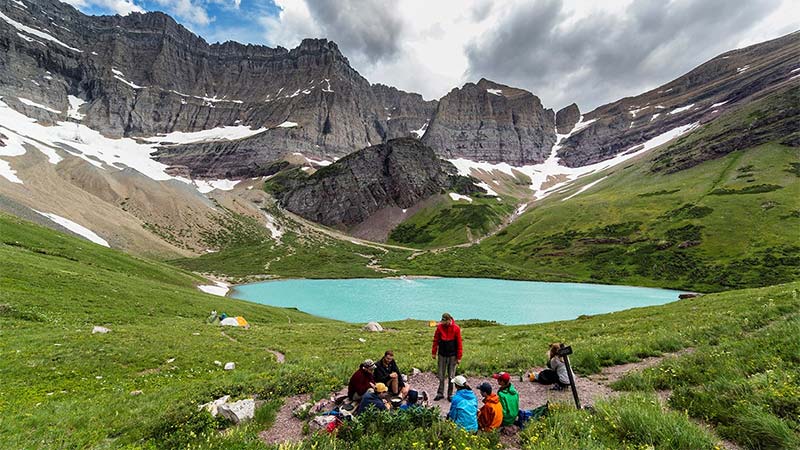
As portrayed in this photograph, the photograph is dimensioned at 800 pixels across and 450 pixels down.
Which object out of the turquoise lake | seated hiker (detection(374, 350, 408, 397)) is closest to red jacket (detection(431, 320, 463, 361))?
seated hiker (detection(374, 350, 408, 397))

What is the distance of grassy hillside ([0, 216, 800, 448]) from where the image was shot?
8961mm

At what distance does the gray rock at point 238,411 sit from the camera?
10828mm

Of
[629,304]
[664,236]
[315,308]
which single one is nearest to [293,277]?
[315,308]

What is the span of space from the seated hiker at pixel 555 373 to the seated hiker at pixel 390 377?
229 inches

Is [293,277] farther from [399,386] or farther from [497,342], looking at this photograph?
[399,386]

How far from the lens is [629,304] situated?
81500 millimetres

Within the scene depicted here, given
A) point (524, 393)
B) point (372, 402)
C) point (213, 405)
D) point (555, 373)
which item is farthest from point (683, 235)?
point (213, 405)

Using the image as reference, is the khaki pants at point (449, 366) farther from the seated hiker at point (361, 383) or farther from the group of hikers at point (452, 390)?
the seated hiker at point (361, 383)

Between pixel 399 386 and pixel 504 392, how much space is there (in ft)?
13.6

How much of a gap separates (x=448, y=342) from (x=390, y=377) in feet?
9.73

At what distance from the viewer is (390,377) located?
40.8 ft

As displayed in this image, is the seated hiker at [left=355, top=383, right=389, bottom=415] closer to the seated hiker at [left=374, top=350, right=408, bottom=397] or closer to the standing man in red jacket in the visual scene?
the seated hiker at [left=374, top=350, right=408, bottom=397]

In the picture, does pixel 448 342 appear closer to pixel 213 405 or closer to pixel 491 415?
pixel 491 415

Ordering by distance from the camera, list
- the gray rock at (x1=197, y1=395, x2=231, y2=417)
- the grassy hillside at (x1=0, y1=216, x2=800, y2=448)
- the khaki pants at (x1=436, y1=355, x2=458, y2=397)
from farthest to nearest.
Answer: the khaki pants at (x1=436, y1=355, x2=458, y2=397) → the gray rock at (x1=197, y1=395, x2=231, y2=417) → the grassy hillside at (x1=0, y1=216, x2=800, y2=448)
